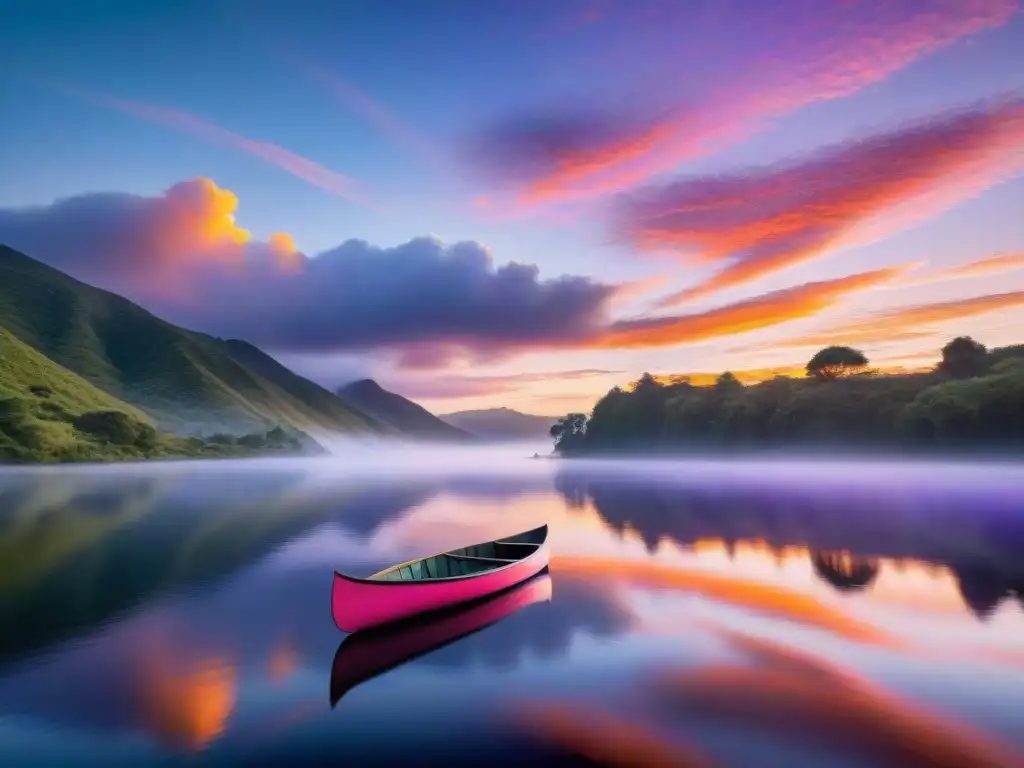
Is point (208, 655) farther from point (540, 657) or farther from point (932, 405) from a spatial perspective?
point (932, 405)

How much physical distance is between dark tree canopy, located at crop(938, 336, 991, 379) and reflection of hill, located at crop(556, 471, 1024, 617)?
4500 inches

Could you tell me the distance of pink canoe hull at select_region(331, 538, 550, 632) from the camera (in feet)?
69.2

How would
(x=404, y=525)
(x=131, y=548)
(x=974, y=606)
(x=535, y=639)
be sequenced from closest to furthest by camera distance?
1. (x=535, y=639)
2. (x=974, y=606)
3. (x=131, y=548)
4. (x=404, y=525)

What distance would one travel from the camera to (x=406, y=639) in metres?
22.1

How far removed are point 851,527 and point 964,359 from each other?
156474 mm

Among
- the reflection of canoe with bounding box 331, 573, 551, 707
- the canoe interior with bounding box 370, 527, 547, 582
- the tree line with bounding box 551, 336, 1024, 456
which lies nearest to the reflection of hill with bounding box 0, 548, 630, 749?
the reflection of canoe with bounding box 331, 573, 551, 707

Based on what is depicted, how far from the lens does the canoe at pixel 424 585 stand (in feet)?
69.8

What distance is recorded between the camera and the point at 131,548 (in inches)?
1641

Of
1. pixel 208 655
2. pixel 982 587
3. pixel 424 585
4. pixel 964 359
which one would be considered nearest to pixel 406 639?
pixel 424 585

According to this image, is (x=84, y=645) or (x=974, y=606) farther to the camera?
(x=974, y=606)

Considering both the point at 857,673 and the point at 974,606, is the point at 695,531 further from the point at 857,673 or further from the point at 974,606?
the point at 857,673

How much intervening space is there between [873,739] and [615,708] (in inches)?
245

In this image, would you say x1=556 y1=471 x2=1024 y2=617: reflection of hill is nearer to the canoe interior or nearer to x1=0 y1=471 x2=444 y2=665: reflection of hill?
the canoe interior

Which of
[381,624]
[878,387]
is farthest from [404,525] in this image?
[878,387]
